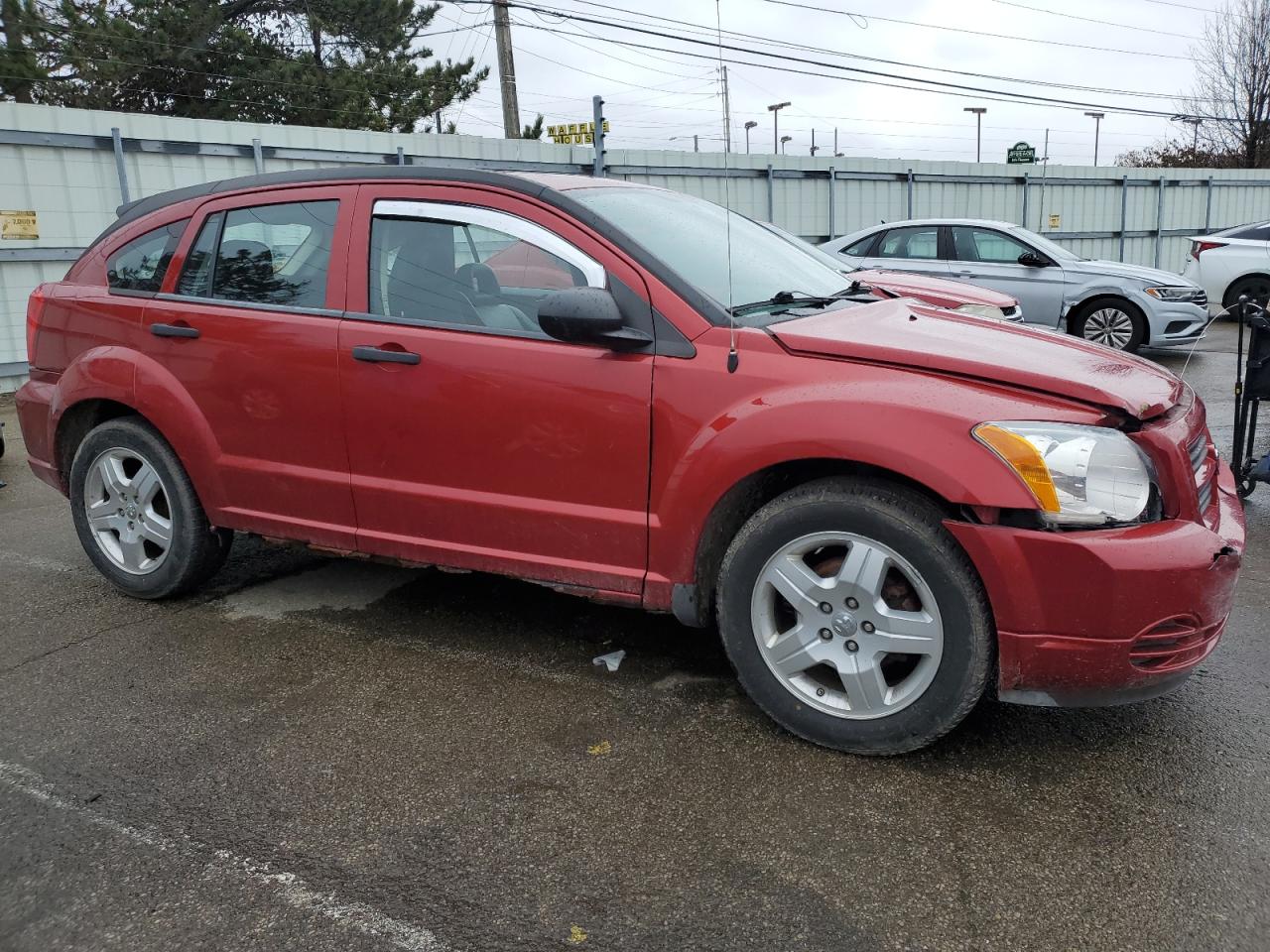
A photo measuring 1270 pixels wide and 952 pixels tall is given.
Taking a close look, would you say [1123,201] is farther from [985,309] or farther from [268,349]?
[268,349]

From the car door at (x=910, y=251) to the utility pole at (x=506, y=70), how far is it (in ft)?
33.7

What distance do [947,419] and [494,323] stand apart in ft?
5.03

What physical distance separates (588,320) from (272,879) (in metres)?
1.74

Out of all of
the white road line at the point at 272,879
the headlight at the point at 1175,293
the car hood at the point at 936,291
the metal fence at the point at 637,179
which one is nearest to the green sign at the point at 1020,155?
the metal fence at the point at 637,179

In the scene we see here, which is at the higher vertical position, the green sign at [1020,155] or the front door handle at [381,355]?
the green sign at [1020,155]

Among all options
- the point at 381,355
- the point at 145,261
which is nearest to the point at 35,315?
the point at 145,261

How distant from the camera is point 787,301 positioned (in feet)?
11.7

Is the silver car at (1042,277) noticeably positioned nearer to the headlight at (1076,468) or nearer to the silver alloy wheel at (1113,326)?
the silver alloy wheel at (1113,326)

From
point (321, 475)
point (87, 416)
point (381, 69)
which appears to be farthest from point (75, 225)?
point (381, 69)

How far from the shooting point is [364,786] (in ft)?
9.53

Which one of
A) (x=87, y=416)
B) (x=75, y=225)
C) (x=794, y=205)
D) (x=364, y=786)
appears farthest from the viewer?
(x=794, y=205)

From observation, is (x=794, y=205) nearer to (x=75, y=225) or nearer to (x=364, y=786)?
(x=75, y=225)

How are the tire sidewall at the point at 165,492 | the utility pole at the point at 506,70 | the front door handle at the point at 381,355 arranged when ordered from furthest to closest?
the utility pole at the point at 506,70
the tire sidewall at the point at 165,492
the front door handle at the point at 381,355

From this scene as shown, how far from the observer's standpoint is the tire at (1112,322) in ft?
36.5
